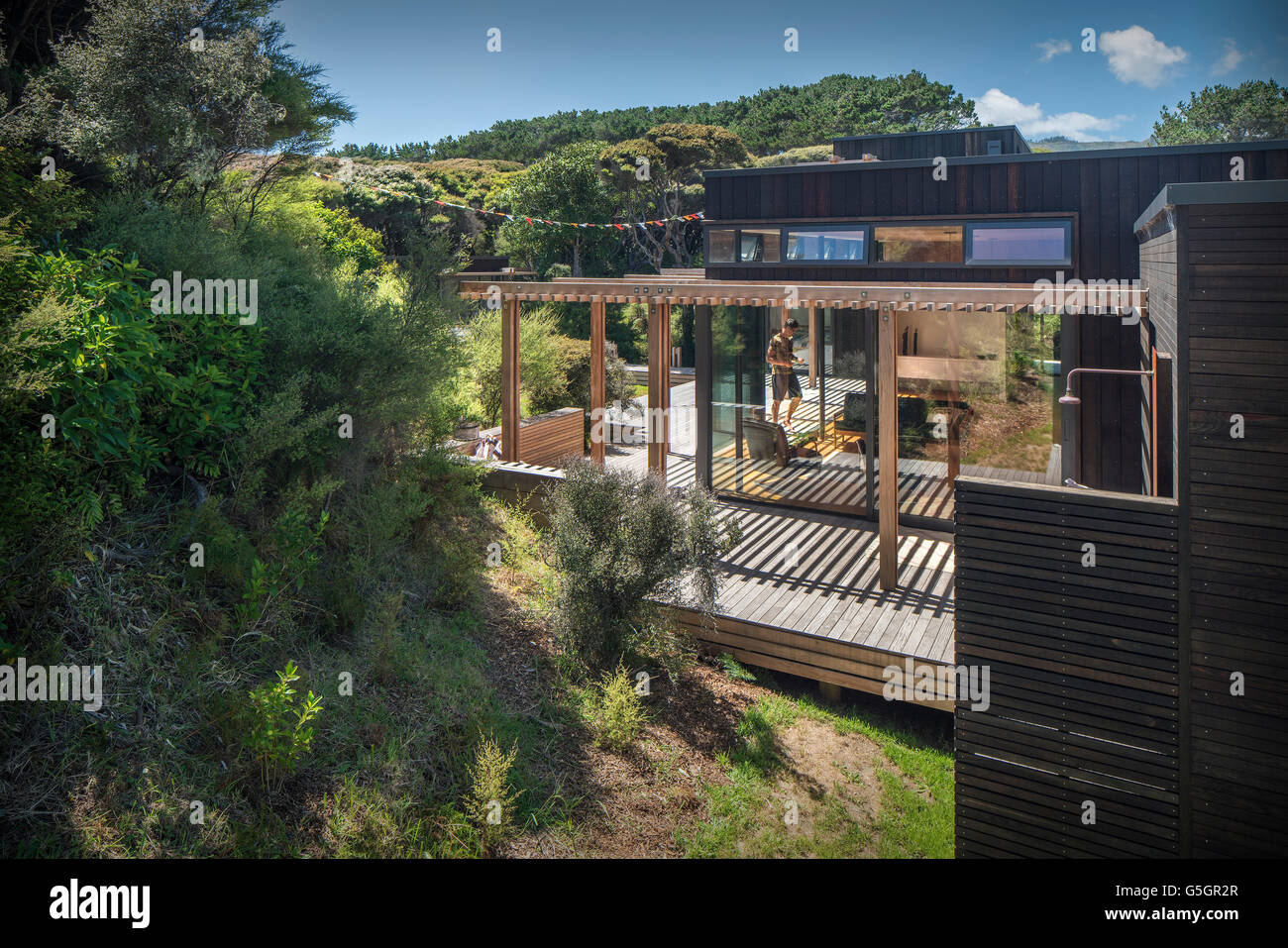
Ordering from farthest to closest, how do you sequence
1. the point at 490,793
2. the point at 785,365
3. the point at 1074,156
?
1. the point at 785,365
2. the point at 1074,156
3. the point at 490,793

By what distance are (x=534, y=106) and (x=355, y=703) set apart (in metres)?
59.3

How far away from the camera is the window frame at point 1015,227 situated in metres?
8.18

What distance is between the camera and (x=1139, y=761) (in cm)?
405

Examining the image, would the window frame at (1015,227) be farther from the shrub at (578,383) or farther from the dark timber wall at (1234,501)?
the shrub at (578,383)

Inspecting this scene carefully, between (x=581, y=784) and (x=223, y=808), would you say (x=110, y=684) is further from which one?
(x=581, y=784)

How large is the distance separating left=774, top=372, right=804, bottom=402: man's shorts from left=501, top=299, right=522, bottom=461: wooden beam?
125 inches

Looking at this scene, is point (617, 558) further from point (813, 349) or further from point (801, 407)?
point (813, 349)

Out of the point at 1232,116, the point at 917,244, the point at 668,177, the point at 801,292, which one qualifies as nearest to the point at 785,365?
the point at 917,244

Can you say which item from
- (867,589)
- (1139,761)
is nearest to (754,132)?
(867,589)

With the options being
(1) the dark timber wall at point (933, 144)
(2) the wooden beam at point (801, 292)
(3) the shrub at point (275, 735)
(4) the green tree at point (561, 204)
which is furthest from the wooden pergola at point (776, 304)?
(4) the green tree at point (561, 204)

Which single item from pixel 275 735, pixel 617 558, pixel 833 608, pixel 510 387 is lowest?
pixel 275 735

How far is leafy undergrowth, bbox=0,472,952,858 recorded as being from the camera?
4.09 m

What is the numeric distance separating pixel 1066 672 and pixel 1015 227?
5835 millimetres

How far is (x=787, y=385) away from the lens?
923 cm
